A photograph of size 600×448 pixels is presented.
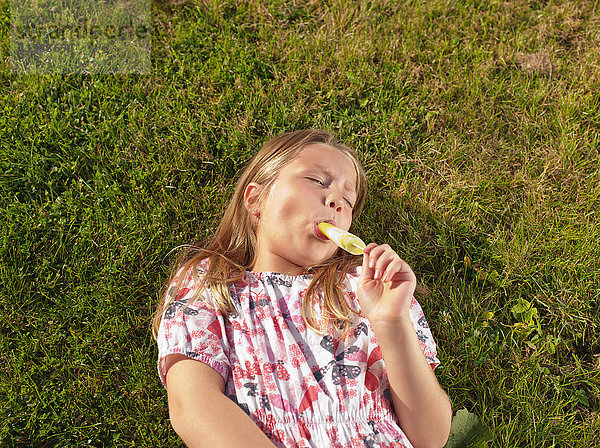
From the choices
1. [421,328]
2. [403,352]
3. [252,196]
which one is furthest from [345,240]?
[252,196]

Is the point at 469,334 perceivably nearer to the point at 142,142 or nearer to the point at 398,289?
the point at 398,289

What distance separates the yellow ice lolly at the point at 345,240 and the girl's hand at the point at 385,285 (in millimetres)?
53

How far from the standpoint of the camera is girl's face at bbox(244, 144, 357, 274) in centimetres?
229

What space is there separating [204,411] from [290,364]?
0.36 m

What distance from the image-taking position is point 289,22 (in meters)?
3.51

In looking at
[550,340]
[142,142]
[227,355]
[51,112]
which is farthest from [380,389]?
Answer: [51,112]

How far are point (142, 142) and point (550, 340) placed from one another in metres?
2.19

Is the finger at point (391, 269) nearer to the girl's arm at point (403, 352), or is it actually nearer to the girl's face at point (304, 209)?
the girl's arm at point (403, 352)

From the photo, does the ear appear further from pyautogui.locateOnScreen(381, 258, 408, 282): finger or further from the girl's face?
pyautogui.locateOnScreen(381, 258, 408, 282): finger

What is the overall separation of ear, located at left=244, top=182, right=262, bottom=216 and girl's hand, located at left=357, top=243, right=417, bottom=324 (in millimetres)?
693

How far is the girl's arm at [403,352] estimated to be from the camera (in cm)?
200

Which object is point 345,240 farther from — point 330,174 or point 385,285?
point 330,174

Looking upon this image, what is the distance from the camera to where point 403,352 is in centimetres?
204

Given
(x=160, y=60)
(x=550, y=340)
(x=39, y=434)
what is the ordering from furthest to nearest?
(x=160, y=60) < (x=550, y=340) < (x=39, y=434)
